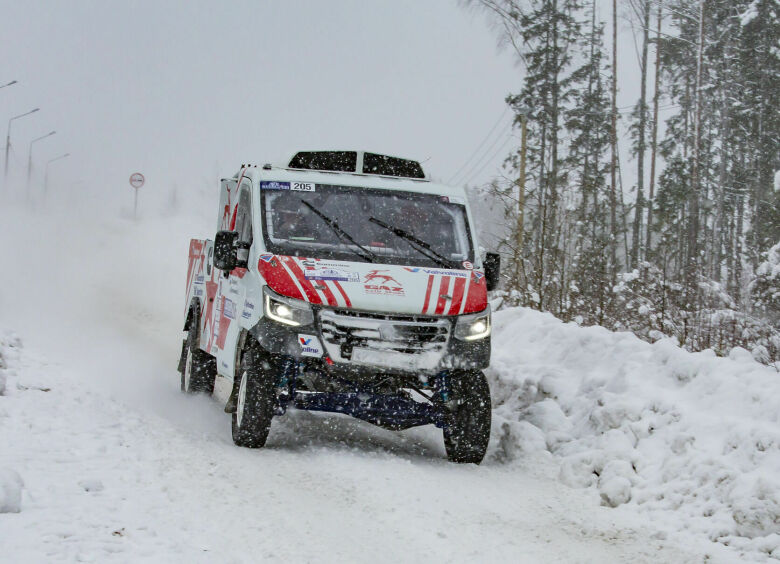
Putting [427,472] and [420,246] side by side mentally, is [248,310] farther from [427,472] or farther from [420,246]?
[427,472]

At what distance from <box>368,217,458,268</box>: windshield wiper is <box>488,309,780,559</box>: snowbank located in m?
1.74

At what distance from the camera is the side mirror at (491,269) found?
817 cm

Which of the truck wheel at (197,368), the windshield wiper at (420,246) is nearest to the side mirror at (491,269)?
the windshield wiper at (420,246)

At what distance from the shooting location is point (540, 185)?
38.2 m

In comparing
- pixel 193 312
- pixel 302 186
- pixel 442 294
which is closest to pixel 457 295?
pixel 442 294

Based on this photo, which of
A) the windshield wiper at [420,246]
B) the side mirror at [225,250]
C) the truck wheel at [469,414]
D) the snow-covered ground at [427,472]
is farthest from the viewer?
the windshield wiper at [420,246]

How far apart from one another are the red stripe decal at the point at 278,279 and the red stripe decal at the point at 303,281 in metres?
0.06

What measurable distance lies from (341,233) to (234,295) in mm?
1454

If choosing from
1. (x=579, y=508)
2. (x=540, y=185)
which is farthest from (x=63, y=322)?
(x=540, y=185)

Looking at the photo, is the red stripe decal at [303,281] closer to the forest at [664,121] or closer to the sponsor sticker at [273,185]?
the sponsor sticker at [273,185]

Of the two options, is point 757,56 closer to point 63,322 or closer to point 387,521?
point 63,322

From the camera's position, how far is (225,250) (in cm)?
768

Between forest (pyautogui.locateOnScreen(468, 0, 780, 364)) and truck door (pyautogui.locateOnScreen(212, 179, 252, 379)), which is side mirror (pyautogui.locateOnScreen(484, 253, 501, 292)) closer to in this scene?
truck door (pyautogui.locateOnScreen(212, 179, 252, 379))

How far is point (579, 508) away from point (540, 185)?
32953mm
